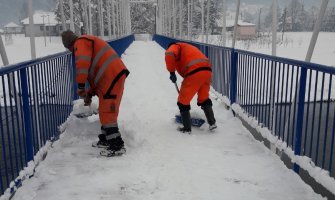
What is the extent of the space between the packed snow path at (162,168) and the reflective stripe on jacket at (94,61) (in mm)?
1061

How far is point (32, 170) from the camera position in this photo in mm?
4086

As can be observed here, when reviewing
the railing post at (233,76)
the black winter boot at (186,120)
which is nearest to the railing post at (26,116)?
the black winter boot at (186,120)

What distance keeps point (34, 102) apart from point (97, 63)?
3.07 feet

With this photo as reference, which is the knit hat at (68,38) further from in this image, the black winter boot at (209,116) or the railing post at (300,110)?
the railing post at (300,110)

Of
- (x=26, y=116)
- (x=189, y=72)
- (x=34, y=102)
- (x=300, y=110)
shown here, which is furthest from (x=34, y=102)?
(x=300, y=110)

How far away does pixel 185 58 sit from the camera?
5.70m

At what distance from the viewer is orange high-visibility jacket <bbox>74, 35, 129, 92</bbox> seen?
181 inches

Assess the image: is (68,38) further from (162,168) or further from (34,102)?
(162,168)

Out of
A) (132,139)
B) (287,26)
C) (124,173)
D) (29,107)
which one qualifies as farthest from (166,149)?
(287,26)

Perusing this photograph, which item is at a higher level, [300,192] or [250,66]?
[250,66]

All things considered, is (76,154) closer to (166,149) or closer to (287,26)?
(166,149)

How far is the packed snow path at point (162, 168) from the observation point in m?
3.79

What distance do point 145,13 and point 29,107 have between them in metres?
87.6

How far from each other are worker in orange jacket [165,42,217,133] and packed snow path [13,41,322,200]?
1.26 feet
